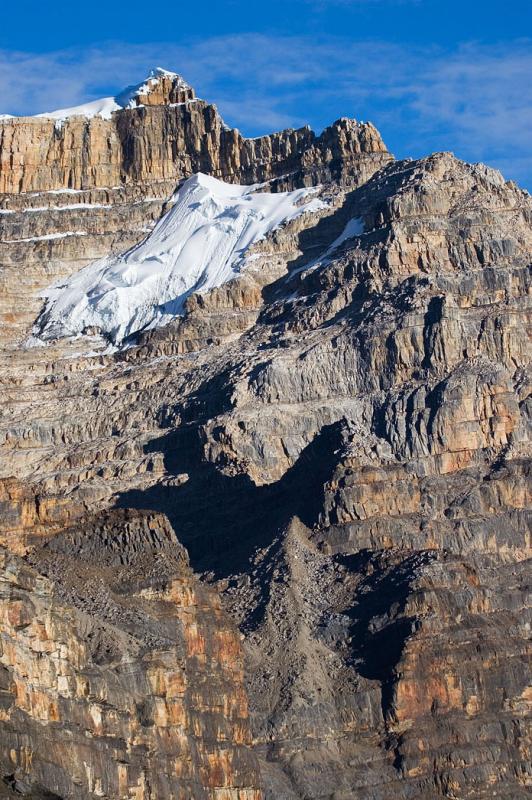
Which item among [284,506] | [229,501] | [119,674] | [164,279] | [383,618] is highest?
[164,279]

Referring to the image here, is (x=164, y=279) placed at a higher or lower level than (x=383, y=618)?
higher

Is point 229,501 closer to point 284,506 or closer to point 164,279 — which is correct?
point 284,506

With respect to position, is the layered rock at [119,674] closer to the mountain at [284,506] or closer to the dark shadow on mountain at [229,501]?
the mountain at [284,506]

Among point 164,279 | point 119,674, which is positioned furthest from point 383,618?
point 164,279

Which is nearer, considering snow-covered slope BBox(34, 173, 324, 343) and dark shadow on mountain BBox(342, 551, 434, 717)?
dark shadow on mountain BBox(342, 551, 434, 717)

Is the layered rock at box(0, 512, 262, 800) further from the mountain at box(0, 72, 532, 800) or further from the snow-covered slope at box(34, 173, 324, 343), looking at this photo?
the snow-covered slope at box(34, 173, 324, 343)

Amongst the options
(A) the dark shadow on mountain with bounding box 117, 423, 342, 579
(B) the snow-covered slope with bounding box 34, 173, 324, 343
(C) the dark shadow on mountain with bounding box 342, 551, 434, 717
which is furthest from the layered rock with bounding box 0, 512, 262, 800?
(B) the snow-covered slope with bounding box 34, 173, 324, 343

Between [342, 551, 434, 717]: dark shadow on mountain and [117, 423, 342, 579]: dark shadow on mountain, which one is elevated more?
[117, 423, 342, 579]: dark shadow on mountain
